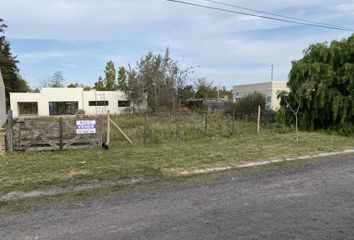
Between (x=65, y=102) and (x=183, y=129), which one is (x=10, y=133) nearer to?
(x=183, y=129)

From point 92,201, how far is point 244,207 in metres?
2.65

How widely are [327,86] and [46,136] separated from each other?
13.9 meters

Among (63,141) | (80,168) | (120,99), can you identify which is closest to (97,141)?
(63,141)

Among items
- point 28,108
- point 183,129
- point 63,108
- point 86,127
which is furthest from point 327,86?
point 28,108

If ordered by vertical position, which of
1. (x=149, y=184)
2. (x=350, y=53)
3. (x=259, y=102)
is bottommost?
(x=149, y=184)

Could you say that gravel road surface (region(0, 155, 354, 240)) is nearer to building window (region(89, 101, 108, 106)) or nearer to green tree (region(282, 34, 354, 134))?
green tree (region(282, 34, 354, 134))

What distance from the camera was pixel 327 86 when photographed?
1812cm

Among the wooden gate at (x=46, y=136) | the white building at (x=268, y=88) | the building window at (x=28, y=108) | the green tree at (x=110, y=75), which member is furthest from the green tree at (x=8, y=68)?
the wooden gate at (x=46, y=136)

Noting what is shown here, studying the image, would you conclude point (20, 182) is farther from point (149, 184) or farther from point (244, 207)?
point (244, 207)

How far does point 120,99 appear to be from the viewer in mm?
60750

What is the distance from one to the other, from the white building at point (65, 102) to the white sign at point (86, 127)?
1744 inches

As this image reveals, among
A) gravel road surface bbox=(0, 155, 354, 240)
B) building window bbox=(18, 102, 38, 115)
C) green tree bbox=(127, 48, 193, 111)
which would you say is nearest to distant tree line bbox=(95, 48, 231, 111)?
green tree bbox=(127, 48, 193, 111)

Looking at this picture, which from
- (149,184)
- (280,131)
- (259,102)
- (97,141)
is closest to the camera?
(149,184)

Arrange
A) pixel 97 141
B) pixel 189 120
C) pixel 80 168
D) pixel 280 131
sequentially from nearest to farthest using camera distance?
pixel 80 168
pixel 97 141
pixel 280 131
pixel 189 120
